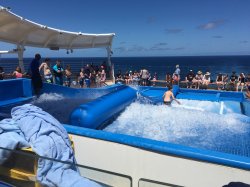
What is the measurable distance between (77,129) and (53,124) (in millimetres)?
561

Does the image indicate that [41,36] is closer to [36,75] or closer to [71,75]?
[71,75]

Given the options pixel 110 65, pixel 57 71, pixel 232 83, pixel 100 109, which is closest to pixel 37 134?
pixel 100 109

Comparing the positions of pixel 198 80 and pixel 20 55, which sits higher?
pixel 20 55

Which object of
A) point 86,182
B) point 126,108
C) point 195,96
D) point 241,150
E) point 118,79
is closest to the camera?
point 86,182

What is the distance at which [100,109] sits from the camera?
20.9 ft

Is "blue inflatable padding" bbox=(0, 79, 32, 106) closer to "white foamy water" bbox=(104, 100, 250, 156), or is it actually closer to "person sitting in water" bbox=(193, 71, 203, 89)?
"white foamy water" bbox=(104, 100, 250, 156)

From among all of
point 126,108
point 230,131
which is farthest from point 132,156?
point 126,108

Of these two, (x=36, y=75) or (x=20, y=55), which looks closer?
(x=36, y=75)

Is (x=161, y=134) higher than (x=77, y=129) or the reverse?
the reverse

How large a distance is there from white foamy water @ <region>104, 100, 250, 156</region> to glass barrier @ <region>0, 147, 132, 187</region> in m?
3.84

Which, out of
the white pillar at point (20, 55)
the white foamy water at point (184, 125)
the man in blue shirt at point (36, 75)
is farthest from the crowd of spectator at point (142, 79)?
the white foamy water at point (184, 125)

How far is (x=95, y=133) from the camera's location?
4.62m

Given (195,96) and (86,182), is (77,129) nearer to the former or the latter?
(86,182)

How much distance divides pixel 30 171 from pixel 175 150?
211 centimetres
